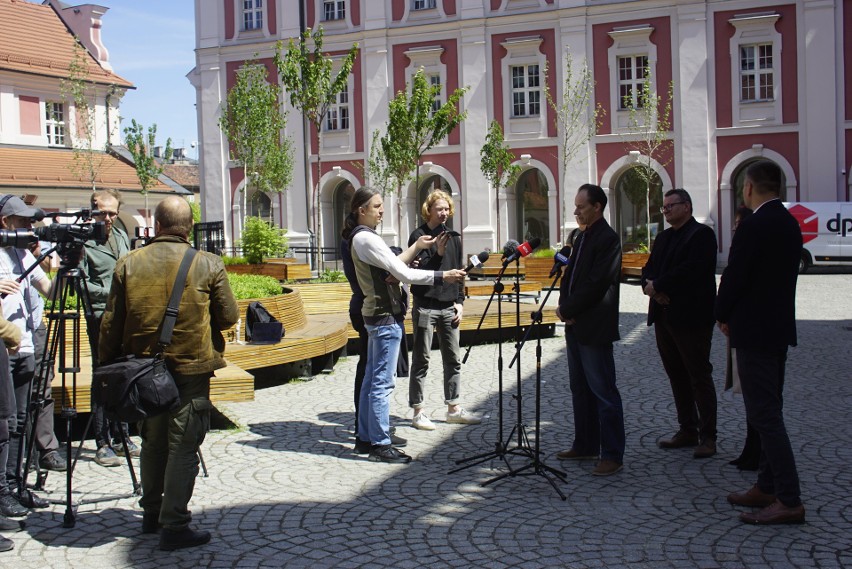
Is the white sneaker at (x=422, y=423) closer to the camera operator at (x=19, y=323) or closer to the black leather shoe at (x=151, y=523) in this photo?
the black leather shoe at (x=151, y=523)

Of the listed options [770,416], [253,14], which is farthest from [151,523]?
[253,14]

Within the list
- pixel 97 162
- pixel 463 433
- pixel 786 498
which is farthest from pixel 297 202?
pixel 786 498

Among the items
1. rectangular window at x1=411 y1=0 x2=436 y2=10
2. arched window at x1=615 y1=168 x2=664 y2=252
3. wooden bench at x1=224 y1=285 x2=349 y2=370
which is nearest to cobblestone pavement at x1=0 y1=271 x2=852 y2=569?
wooden bench at x1=224 y1=285 x2=349 y2=370

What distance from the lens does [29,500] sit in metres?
5.75

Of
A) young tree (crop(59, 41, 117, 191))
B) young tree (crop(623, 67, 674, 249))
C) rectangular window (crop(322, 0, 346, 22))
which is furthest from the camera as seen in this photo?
rectangular window (crop(322, 0, 346, 22))

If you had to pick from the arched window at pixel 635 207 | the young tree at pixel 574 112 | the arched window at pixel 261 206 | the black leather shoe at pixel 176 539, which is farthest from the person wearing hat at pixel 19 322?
the arched window at pixel 261 206

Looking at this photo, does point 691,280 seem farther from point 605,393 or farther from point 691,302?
point 605,393

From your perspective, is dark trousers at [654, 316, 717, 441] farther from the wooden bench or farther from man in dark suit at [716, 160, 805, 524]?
the wooden bench

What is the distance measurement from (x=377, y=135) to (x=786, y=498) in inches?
1211

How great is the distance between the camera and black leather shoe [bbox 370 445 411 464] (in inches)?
268

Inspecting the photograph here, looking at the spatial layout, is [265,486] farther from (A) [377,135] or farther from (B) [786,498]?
(A) [377,135]

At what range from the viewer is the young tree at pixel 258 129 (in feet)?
112

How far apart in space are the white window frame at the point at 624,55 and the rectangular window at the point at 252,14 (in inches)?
565

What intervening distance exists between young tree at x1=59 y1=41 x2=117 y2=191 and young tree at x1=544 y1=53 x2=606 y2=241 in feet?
55.8
